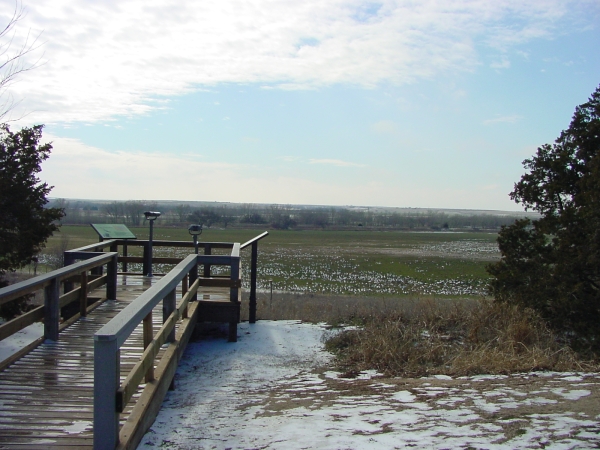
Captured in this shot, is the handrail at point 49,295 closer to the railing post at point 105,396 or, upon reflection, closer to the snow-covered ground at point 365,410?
the snow-covered ground at point 365,410

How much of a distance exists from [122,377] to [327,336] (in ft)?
14.7

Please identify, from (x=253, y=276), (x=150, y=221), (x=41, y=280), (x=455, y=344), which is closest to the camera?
(x=41, y=280)

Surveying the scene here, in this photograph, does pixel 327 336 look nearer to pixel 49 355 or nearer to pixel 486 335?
pixel 486 335

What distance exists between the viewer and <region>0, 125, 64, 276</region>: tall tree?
10.3 m

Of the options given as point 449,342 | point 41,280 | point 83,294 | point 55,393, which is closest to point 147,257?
point 83,294

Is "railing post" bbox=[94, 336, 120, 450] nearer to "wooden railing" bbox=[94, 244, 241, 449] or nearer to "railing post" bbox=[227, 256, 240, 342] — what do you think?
"wooden railing" bbox=[94, 244, 241, 449]

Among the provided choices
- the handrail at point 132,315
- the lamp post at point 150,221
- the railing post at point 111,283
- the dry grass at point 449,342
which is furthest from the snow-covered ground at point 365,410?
the lamp post at point 150,221

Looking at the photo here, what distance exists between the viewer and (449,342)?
8.39 m

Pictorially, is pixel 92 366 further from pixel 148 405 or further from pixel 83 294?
pixel 83 294

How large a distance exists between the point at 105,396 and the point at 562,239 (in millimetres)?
9610

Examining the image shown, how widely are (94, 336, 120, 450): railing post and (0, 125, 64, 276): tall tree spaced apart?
785 centimetres

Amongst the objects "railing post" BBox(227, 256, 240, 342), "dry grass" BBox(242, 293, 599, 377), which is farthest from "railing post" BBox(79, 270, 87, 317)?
"dry grass" BBox(242, 293, 599, 377)

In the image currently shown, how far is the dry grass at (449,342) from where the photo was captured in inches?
263

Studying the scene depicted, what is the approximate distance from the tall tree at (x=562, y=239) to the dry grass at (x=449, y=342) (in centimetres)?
80
